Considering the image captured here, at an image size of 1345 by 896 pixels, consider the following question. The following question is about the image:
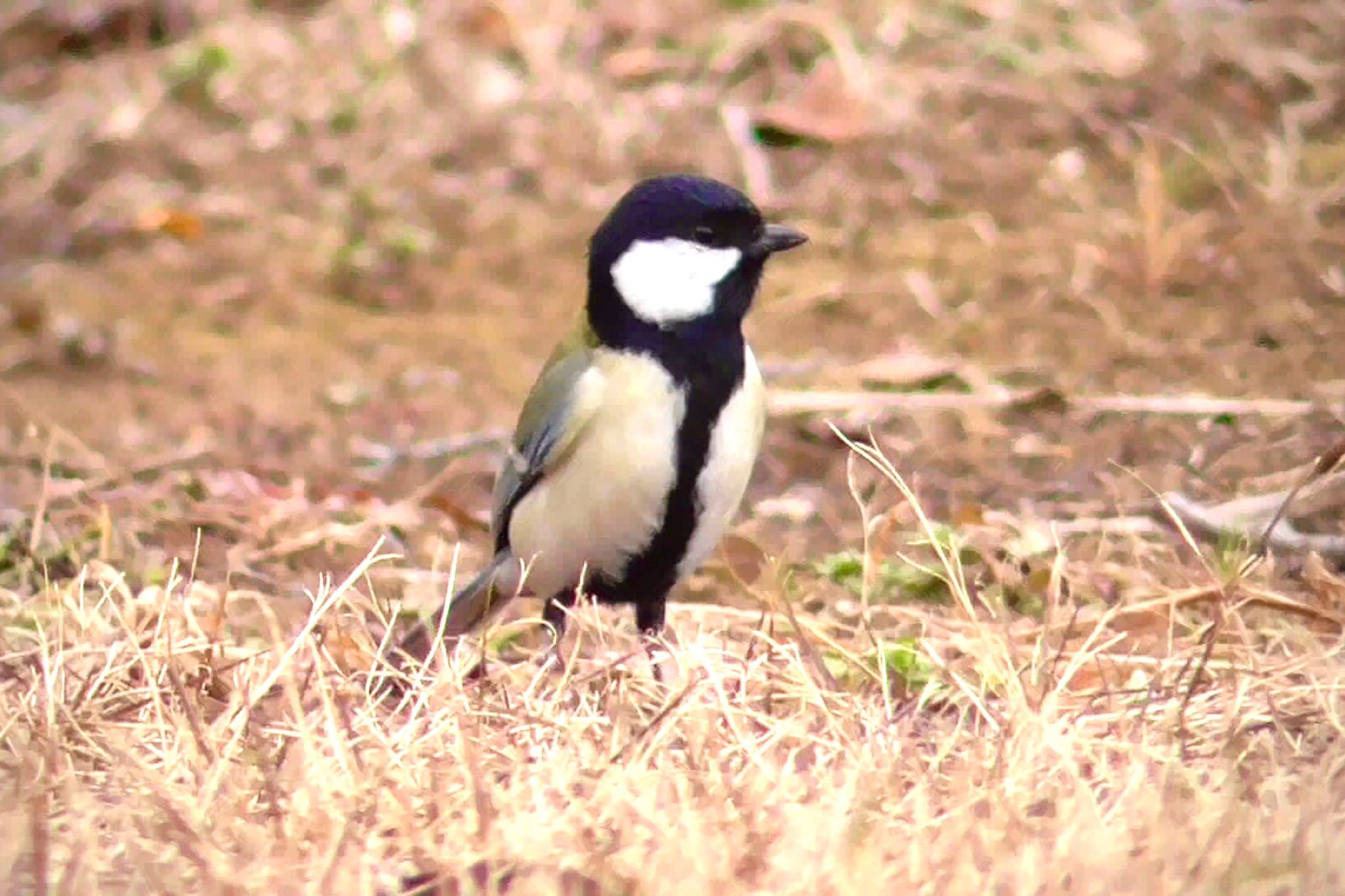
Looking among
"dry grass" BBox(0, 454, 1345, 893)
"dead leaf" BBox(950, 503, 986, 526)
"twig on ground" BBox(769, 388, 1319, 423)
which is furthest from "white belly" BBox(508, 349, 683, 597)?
"twig on ground" BBox(769, 388, 1319, 423)

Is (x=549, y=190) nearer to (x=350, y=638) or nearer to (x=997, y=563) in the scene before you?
(x=997, y=563)

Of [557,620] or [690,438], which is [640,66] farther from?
[690,438]

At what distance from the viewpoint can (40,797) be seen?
108 inches

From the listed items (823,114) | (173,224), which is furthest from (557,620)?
(173,224)

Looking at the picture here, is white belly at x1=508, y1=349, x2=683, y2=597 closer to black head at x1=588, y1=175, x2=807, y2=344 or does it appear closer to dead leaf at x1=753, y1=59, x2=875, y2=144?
black head at x1=588, y1=175, x2=807, y2=344

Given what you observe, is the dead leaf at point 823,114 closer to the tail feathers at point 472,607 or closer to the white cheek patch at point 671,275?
the white cheek patch at point 671,275

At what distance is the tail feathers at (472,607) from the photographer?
382cm

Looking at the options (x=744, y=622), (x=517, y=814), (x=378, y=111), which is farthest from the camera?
(x=378, y=111)

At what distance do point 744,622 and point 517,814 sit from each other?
137 cm

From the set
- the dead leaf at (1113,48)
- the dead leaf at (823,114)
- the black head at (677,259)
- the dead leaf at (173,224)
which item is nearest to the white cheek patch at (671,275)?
the black head at (677,259)

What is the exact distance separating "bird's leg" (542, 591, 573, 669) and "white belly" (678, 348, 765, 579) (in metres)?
0.28

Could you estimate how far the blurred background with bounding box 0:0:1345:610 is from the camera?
16.0 feet

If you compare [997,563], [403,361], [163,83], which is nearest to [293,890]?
[997,563]

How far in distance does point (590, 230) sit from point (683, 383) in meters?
3.20
